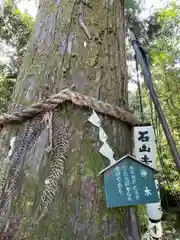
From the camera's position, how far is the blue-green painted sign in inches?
21.6

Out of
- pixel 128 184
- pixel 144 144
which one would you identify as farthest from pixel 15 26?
pixel 128 184

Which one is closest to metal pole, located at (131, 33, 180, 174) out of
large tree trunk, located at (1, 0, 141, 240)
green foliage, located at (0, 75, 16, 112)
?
large tree trunk, located at (1, 0, 141, 240)

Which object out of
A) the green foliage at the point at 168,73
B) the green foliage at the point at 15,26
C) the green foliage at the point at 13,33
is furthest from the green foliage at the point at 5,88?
the green foliage at the point at 168,73

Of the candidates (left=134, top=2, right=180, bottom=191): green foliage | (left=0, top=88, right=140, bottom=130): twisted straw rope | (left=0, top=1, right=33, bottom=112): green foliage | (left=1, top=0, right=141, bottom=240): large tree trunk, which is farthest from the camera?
(left=134, top=2, right=180, bottom=191): green foliage

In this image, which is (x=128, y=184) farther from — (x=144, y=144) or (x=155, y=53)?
(x=155, y=53)

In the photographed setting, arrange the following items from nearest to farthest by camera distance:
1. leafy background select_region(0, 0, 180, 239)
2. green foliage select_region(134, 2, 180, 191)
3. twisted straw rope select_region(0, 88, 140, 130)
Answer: twisted straw rope select_region(0, 88, 140, 130), leafy background select_region(0, 0, 180, 239), green foliage select_region(134, 2, 180, 191)

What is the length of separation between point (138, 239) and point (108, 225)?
0.10 meters

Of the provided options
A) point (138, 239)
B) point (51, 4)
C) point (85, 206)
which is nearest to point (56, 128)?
point (85, 206)

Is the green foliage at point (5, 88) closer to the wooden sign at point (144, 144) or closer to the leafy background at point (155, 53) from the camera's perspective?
the leafy background at point (155, 53)

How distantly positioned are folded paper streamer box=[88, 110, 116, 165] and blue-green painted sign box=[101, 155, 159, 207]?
44mm

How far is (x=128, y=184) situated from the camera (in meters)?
0.57

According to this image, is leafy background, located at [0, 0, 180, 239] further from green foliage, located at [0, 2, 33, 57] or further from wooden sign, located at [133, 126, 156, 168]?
wooden sign, located at [133, 126, 156, 168]

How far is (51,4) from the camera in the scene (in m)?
0.95

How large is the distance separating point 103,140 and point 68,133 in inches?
3.7
